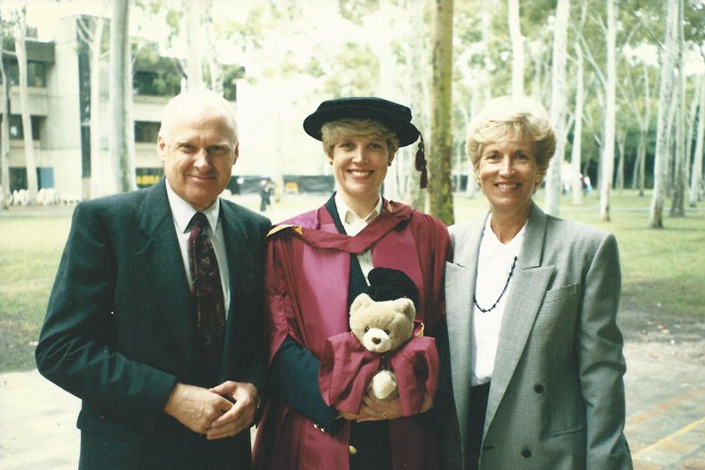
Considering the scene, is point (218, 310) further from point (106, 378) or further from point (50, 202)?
point (50, 202)

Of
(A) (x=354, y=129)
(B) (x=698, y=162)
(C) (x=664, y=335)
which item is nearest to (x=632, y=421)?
(C) (x=664, y=335)

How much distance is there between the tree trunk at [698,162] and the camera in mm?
6062

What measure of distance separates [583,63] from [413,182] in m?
3.02

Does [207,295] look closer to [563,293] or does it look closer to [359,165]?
[359,165]

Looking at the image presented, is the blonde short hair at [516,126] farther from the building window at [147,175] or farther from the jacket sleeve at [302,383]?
the building window at [147,175]

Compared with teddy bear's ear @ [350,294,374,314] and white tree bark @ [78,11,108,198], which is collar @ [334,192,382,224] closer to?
teddy bear's ear @ [350,294,374,314]

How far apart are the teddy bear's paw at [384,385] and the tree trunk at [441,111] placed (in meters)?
3.45

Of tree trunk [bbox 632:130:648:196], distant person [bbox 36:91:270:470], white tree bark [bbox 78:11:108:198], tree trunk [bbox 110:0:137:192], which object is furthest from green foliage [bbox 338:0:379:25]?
distant person [bbox 36:91:270:470]

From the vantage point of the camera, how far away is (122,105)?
4609 millimetres

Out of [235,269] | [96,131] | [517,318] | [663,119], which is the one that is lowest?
[517,318]

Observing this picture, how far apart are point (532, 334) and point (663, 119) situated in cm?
563

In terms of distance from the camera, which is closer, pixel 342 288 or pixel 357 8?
pixel 342 288

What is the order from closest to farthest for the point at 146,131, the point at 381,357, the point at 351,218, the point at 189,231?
the point at 381,357 → the point at 189,231 → the point at 351,218 → the point at 146,131

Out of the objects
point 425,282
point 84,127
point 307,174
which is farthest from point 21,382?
point 425,282
